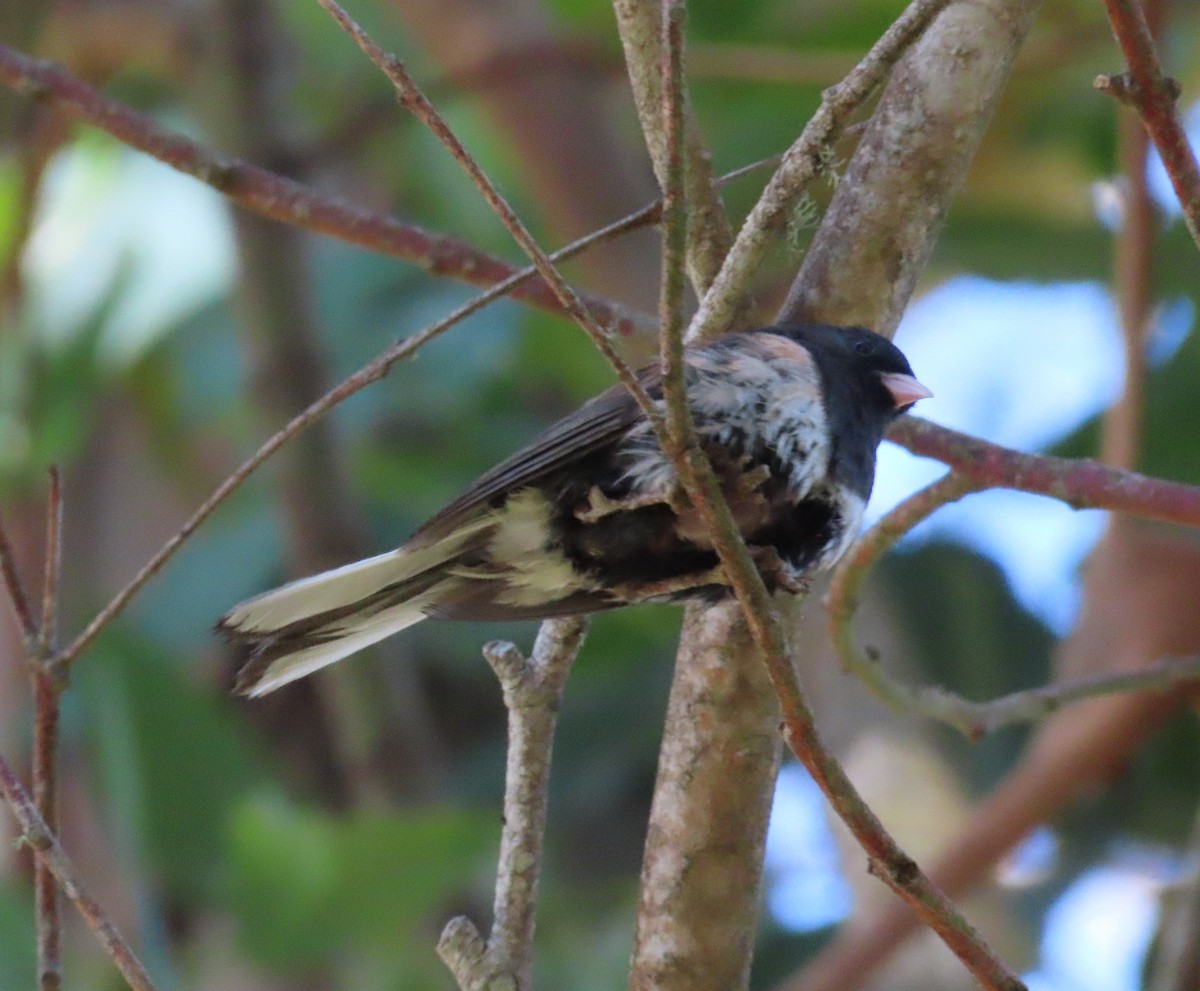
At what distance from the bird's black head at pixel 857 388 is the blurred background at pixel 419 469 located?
3.95ft

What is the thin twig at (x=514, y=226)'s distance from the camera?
150cm

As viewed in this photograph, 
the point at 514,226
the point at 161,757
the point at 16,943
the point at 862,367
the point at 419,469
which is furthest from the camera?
the point at 419,469

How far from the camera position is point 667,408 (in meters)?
1.56

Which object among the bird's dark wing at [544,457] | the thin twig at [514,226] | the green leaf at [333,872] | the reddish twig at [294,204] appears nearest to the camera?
the thin twig at [514,226]

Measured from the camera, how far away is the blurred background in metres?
3.98

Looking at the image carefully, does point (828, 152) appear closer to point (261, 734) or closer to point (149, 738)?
point (149, 738)

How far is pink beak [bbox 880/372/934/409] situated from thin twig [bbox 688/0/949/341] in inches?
19.9

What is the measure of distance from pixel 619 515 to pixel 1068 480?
0.61 meters

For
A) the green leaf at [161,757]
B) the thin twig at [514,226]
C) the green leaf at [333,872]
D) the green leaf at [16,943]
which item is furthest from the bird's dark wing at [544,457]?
the green leaf at [161,757]

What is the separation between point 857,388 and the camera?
2297 mm

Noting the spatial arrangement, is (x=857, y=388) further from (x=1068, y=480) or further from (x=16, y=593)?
(x=16, y=593)

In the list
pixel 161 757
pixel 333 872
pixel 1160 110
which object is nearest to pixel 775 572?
pixel 1160 110

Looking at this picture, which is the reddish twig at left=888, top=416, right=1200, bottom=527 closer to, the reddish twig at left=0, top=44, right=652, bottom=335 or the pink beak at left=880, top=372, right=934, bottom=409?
the pink beak at left=880, top=372, right=934, bottom=409

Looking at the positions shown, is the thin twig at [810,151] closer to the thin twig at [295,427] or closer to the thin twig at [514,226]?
the thin twig at [295,427]
